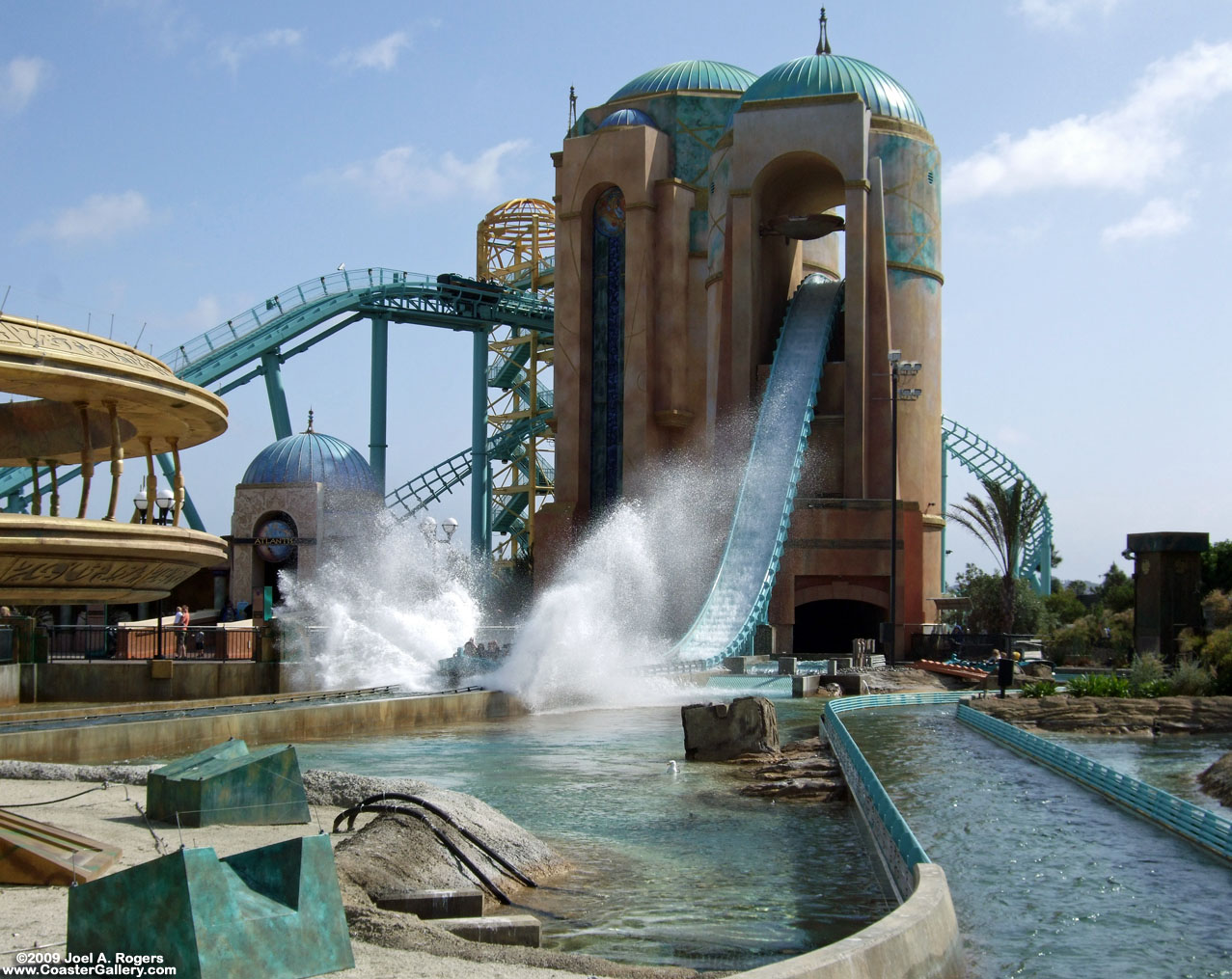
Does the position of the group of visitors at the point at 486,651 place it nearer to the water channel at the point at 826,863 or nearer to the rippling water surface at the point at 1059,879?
the water channel at the point at 826,863

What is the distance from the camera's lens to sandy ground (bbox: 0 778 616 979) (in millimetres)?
6055

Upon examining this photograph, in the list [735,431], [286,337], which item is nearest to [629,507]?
[735,431]

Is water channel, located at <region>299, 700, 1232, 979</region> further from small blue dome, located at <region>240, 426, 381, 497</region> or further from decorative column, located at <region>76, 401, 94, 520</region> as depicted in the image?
small blue dome, located at <region>240, 426, 381, 497</region>

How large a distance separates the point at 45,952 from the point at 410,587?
35266 mm

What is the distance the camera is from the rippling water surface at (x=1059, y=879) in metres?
7.63

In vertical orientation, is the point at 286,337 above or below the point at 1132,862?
above

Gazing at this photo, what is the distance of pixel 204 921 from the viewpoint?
17.8 feet

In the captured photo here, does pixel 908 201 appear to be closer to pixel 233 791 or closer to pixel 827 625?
pixel 827 625

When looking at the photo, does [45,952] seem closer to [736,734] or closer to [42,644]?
[736,734]

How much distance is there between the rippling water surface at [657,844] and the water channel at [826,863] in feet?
0.09

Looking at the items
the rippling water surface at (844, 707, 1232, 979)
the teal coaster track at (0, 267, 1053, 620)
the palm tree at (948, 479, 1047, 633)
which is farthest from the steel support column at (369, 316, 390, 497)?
the rippling water surface at (844, 707, 1232, 979)

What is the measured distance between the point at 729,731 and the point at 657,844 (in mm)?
6002

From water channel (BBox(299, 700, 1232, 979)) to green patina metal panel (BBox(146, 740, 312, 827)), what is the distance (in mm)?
1963

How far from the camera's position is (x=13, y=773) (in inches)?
469
